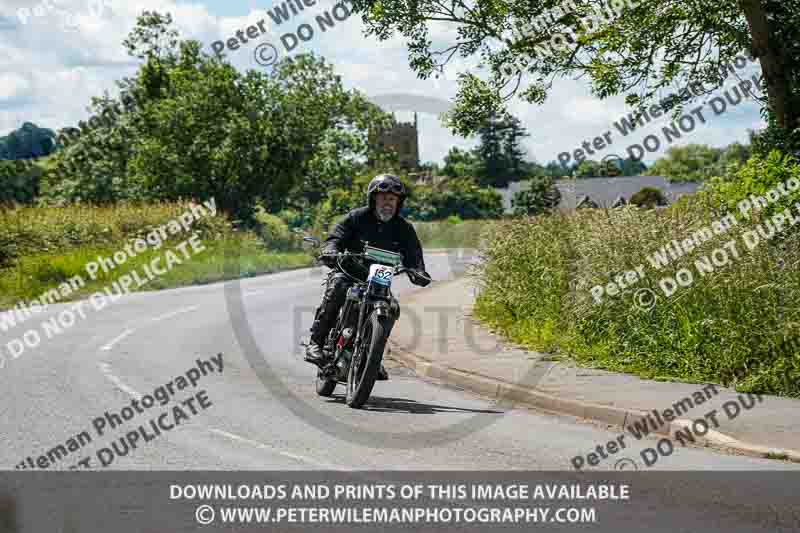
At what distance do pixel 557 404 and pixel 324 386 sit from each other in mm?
2489

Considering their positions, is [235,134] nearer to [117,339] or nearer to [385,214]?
[117,339]

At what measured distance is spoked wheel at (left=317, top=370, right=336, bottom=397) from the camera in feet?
36.4

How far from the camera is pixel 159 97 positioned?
65188 mm

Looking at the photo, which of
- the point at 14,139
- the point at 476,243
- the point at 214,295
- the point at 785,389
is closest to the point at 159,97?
the point at 214,295

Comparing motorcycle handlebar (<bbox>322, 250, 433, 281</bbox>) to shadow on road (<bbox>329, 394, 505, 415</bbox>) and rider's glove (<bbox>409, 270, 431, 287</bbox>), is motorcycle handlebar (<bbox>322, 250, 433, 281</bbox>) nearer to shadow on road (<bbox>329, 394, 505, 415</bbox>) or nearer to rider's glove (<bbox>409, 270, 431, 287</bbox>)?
rider's glove (<bbox>409, 270, 431, 287</bbox>)

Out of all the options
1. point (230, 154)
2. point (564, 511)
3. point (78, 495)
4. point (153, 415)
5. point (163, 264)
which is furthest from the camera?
point (230, 154)

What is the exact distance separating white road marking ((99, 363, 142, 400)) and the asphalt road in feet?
0.06

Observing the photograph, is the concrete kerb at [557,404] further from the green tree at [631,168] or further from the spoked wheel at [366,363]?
the green tree at [631,168]

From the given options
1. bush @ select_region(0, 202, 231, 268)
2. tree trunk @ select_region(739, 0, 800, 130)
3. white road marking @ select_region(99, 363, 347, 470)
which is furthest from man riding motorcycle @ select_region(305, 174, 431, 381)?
bush @ select_region(0, 202, 231, 268)

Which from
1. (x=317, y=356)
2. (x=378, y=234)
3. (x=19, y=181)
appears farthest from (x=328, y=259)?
(x=19, y=181)

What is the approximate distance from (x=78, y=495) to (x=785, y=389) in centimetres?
680

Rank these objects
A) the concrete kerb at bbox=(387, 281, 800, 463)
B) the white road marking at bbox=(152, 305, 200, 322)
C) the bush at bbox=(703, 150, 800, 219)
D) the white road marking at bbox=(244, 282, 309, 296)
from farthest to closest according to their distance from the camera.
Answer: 1. the white road marking at bbox=(244, 282, 309, 296)
2. the white road marking at bbox=(152, 305, 200, 322)
3. the bush at bbox=(703, 150, 800, 219)
4. the concrete kerb at bbox=(387, 281, 800, 463)

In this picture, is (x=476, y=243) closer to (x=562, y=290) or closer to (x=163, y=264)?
(x=562, y=290)

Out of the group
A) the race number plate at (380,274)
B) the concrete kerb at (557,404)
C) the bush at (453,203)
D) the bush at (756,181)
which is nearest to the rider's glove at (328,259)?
the race number plate at (380,274)
